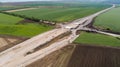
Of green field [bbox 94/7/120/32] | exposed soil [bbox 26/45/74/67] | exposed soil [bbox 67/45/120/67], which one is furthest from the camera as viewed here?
green field [bbox 94/7/120/32]

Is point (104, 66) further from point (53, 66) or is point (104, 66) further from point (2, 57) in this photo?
point (2, 57)

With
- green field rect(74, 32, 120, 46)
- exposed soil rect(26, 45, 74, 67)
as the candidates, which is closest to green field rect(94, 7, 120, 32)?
green field rect(74, 32, 120, 46)

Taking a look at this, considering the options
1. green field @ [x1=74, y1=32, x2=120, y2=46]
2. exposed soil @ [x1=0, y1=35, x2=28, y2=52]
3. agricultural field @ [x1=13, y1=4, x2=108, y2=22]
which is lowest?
agricultural field @ [x1=13, y1=4, x2=108, y2=22]

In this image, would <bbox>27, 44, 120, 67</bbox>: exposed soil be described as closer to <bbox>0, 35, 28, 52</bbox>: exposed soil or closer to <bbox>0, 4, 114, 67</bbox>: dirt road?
<bbox>0, 4, 114, 67</bbox>: dirt road

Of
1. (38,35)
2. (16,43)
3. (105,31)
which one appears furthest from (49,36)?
(105,31)

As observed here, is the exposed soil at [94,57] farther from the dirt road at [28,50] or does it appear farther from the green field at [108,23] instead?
the green field at [108,23]

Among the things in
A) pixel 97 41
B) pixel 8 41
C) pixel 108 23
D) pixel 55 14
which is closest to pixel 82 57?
pixel 97 41

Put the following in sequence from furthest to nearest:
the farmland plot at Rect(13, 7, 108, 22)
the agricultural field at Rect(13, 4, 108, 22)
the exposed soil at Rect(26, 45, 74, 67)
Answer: the agricultural field at Rect(13, 4, 108, 22) → the farmland plot at Rect(13, 7, 108, 22) → the exposed soil at Rect(26, 45, 74, 67)
